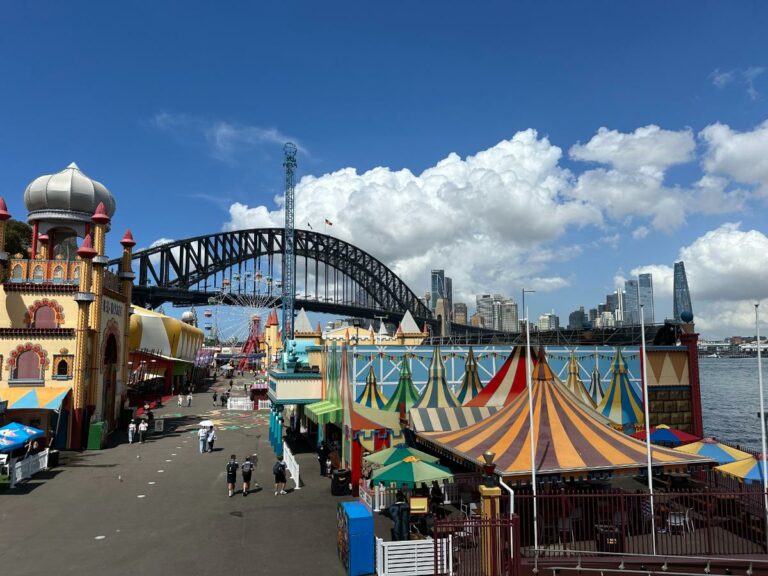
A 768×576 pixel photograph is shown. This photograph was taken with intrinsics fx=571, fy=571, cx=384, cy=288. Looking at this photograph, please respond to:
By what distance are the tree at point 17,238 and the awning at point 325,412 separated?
1747 inches

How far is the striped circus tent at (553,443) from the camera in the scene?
506 inches

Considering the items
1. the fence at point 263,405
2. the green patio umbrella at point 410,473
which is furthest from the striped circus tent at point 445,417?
the fence at point 263,405

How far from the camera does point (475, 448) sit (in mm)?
14164

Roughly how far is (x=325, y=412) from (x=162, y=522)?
26.5 ft

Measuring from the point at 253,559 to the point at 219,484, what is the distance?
329 inches

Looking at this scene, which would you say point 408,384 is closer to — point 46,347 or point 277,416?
point 277,416

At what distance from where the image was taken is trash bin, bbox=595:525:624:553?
460 inches

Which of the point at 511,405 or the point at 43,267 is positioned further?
the point at 43,267

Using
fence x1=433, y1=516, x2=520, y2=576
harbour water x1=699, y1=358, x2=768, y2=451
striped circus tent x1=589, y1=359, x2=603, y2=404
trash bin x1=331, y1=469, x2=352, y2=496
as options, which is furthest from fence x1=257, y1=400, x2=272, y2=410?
fence x1=433, y1=516, x2=520, y2=576

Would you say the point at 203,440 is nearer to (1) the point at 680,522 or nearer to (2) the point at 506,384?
(2) the point at 506,384

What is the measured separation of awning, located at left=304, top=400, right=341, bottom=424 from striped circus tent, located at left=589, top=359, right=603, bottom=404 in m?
10.7

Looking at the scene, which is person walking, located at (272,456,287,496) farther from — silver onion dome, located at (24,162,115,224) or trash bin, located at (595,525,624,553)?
silver onion dome, located at (24,162,115,224)

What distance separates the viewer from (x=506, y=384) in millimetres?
20500

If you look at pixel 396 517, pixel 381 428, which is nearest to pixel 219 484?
pixel 381 428
